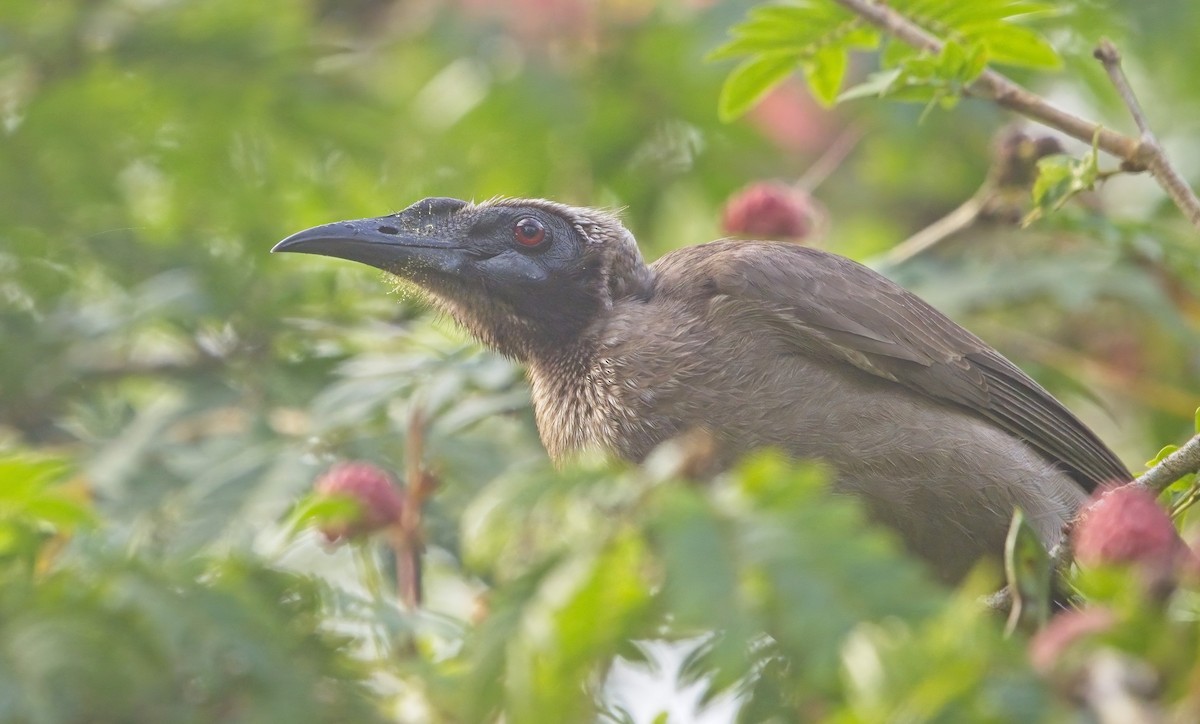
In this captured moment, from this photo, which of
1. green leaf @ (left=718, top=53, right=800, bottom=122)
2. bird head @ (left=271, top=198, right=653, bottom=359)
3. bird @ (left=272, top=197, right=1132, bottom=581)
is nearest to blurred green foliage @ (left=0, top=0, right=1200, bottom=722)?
green leaf @ (left=718, top=53, right=800, bottom=122)

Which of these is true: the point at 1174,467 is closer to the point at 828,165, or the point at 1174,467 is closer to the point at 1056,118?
the point at 1056,118

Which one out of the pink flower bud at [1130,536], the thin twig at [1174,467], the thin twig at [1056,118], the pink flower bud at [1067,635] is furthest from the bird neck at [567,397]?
the pink flower bud at [1067,635]

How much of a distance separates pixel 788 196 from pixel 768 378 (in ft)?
3.56

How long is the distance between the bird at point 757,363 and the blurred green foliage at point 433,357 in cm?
34

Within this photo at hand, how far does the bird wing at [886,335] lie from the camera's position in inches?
177

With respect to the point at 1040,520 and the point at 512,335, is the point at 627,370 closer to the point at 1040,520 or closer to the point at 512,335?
the point at 512,335

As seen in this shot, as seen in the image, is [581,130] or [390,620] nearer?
[390,620]

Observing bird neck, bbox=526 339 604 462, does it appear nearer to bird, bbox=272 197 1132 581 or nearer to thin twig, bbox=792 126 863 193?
bird, bbox=272 197 1132 581

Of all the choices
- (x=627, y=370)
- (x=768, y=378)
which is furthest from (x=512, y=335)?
(x=768, y=378)

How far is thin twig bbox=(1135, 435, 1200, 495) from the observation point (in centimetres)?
300

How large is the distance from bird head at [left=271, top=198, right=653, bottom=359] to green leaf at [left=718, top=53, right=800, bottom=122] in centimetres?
84

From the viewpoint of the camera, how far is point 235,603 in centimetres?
316

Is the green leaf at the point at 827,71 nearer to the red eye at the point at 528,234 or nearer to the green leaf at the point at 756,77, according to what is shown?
the green leaf at the point at 756,77

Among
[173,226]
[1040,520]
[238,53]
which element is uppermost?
[1040,520]
